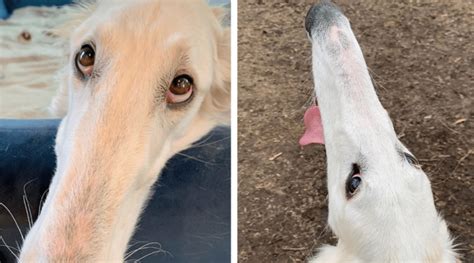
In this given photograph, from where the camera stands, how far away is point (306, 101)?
1.11 meters

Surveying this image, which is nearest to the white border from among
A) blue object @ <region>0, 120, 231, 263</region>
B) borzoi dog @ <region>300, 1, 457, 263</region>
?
blue object @ <region>0, 120, 231, 263</region>

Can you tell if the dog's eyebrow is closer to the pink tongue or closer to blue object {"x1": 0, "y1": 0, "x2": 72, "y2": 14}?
blue object {"x1": 0, "y1": 0, "x2": 72, "y2": 14}

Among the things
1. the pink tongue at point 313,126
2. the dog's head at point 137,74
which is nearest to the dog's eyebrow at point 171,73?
the dog's head at point 137,74

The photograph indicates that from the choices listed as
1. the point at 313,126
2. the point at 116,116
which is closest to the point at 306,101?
the point at 313,126

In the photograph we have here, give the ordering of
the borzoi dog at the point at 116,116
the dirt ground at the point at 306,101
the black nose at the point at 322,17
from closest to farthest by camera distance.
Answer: the borzoi dog at the point at 116,116 < the black nose at the point at 322,17 < the dirt ground at the point at 306,101

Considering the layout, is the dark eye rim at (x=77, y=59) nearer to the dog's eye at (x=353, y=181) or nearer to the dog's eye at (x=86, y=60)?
the dog's eye at (x=86, y=60)

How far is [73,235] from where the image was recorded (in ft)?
2.49

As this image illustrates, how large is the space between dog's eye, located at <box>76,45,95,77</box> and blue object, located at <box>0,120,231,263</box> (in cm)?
8

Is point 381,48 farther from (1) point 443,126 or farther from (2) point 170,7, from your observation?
(2) point 170,7

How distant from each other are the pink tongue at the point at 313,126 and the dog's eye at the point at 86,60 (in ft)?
1.25

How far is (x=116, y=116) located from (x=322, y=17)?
1.11 ft

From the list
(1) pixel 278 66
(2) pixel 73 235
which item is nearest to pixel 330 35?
(1) pixel 278 66

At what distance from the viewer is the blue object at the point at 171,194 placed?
0.83m

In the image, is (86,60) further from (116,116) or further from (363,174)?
(363,174)
